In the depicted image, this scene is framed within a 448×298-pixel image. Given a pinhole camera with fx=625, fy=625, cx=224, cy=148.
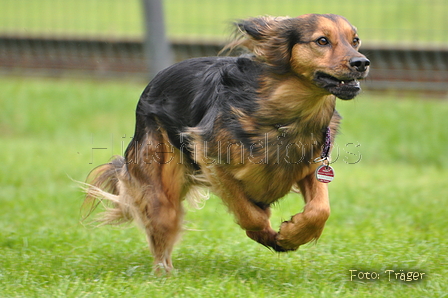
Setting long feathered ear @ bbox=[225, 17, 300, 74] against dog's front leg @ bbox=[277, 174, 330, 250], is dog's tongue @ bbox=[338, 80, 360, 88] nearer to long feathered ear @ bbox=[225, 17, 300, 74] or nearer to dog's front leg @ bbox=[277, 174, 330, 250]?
long feathered ear @ bbox=[225, 17, 300, 74]

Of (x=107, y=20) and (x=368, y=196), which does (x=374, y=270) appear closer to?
(x=368, y=196)

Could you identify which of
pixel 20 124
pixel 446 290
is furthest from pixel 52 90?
pixel 446 290

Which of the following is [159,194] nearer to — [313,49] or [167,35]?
[313,49]

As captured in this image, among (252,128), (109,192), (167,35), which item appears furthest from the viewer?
(167,35)

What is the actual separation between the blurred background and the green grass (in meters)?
0.02

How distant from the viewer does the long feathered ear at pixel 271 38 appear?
3.98m

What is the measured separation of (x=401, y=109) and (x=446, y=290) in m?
6.84


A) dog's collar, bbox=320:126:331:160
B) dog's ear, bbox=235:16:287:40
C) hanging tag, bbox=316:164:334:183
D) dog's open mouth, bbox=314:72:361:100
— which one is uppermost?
dog's ear, bbox=235:16:287:40

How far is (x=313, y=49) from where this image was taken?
3805 millimetres

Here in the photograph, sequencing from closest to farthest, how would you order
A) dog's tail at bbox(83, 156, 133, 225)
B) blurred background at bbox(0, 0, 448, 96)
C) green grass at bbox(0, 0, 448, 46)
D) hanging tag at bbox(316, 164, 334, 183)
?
hanging tag at bbox(316, 164, 334, 183)
dog's tail at bbox(83, 156, 133, 225)
blurred background at bbox(0, 0, 448, 96)
green grass at bbox(0, 0, 448, 46)

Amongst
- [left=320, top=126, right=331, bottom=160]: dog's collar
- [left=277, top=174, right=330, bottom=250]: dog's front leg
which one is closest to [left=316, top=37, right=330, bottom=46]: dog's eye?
[left=320, top=126, right=331, bottom=160]: dog's collar

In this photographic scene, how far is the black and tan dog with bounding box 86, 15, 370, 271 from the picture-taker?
385 cm

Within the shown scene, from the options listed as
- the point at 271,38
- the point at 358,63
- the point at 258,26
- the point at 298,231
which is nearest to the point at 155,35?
the point at 258,26

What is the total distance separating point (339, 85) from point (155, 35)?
729cm
